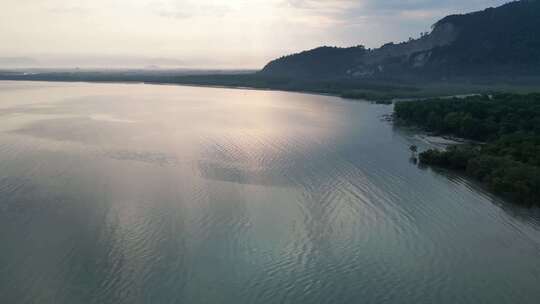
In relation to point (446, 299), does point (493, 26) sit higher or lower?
higher

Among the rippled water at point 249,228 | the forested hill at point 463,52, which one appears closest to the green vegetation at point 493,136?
the rippled water at point 249,228

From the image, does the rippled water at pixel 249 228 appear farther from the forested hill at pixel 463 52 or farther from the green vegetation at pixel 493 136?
the forested hill at pixel 463 52

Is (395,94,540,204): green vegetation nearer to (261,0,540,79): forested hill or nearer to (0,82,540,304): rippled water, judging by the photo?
(0,82,540,304): rippled water

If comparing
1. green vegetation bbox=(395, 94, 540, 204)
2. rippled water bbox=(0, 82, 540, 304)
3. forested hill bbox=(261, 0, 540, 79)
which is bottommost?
rippled water bbox=(0, 82, 540, 304)

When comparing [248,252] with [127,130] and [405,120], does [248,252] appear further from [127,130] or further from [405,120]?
[405,120]

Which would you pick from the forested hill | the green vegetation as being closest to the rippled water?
the green vegetation

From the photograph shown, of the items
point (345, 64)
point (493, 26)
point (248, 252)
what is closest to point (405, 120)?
point (248, 252)

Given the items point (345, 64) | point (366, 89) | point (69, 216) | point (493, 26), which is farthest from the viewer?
point (345, 64)
